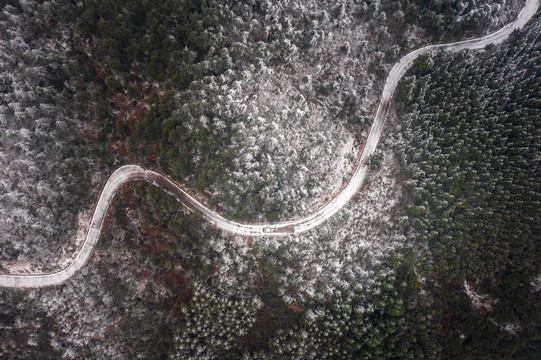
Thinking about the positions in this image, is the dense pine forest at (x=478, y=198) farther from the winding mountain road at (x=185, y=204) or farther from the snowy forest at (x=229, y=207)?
the winding mountain road at (x=185, y=204)

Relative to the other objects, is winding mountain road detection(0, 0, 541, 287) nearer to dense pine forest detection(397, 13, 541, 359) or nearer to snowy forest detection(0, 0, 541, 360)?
snowy forest detection(0, 0, 541, 360)

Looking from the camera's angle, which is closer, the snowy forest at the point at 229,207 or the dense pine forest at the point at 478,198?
the snowy forest at the point at 229,207

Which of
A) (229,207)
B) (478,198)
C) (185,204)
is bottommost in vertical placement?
(185,204)

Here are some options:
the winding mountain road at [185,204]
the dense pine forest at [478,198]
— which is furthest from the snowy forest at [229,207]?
the winding mountain road at [185,204]

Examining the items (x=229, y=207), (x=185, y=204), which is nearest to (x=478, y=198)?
(x=229, y=207)

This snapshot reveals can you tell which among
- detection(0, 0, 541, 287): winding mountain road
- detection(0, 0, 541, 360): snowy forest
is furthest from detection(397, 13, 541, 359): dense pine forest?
detection(0, 0, 541, 287): winding mountain road

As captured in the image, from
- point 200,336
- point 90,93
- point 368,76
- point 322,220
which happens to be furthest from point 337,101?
point 200,336

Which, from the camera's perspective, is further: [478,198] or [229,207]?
[478,198]

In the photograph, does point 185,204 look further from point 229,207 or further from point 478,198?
point 478,198
